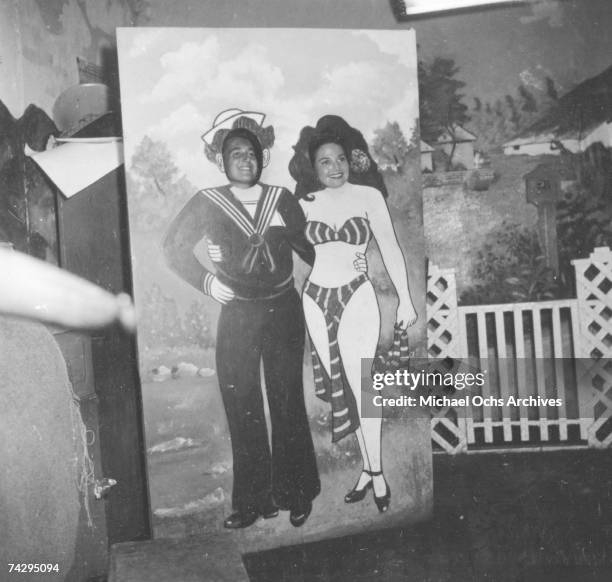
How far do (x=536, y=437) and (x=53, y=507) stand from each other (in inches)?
102

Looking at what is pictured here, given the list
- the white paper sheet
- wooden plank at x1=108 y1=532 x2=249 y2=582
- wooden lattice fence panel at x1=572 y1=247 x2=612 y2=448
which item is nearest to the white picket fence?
wooden lattice fence panel at x1=572 y1=247 x2=612 y2=448

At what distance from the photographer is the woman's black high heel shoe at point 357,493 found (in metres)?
2.78

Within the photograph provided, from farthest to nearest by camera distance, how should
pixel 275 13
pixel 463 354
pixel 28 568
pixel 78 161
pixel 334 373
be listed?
1. pixel 463 354
2. pixel 275 13
3. pixel 334 373
4. pixel 78 161
5. pixel 28 568

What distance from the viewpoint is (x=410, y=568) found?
2.48m

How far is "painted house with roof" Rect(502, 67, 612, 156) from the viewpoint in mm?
3531

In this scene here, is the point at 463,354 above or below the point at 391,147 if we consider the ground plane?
below

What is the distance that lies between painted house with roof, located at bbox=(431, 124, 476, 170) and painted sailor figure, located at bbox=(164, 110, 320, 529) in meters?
1.20

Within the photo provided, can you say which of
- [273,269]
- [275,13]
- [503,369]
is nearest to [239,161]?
[273,269]

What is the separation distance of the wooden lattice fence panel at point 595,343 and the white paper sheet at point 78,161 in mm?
2491

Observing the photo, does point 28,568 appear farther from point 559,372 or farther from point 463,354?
point 559,372

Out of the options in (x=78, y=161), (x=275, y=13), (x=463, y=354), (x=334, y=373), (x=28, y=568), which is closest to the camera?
(x=28, y=568)

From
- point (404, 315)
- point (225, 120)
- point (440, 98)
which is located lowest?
point (404, 315)

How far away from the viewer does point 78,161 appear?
2588 mm

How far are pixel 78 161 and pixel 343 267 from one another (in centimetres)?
119
